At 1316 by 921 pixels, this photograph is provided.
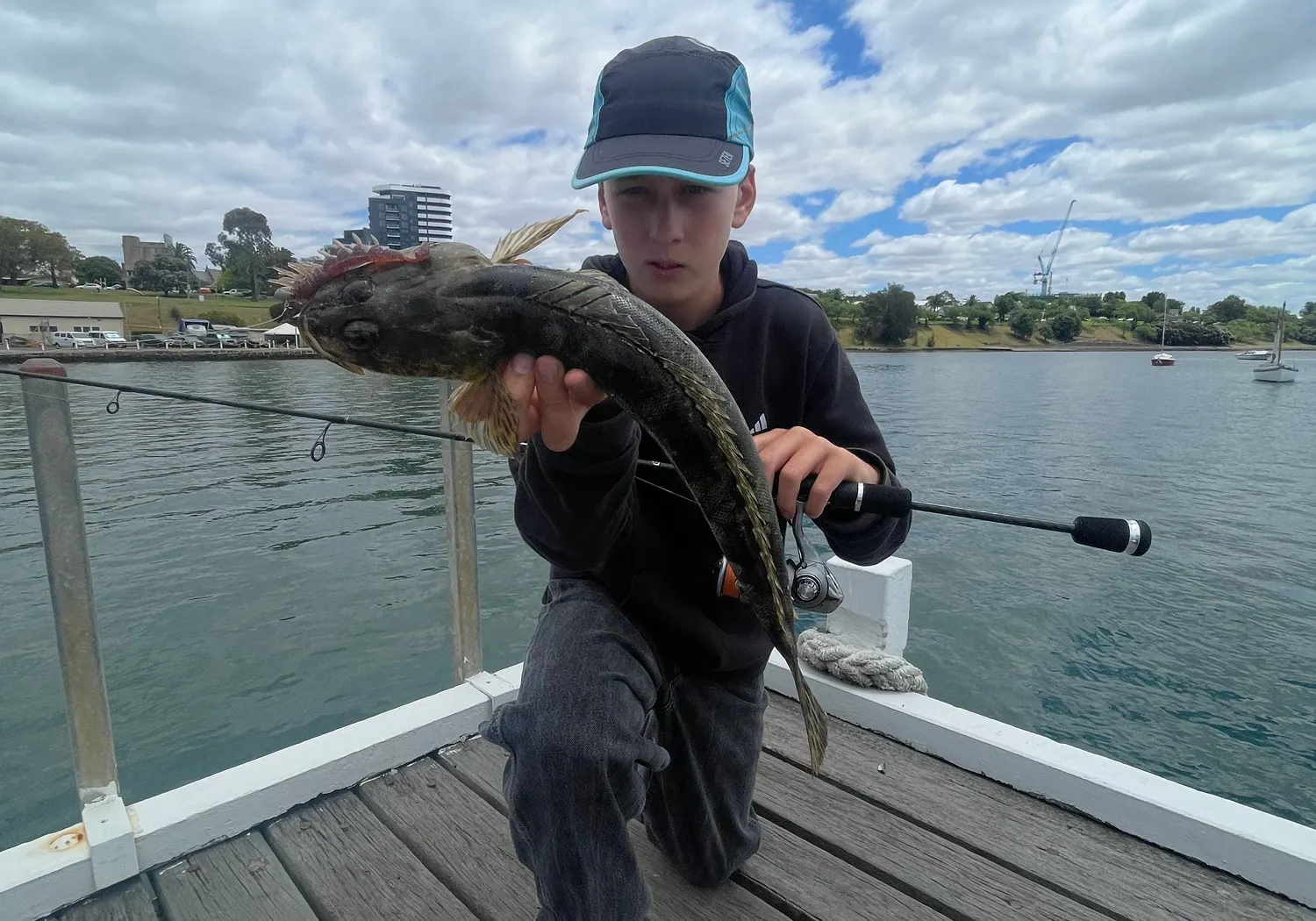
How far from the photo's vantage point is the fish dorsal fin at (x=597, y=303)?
180 cm

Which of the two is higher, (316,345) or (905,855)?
(316,345)

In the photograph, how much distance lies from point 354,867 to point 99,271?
153487 millimetres

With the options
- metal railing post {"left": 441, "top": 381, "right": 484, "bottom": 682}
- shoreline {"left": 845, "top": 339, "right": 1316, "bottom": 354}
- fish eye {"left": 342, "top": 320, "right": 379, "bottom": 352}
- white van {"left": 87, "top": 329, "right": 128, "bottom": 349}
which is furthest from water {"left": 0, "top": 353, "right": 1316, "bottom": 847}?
shoreline {"left": 845, "top": 339, "right": 1316, "bottom": 354}

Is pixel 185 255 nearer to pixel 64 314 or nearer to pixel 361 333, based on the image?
pixel 64 314

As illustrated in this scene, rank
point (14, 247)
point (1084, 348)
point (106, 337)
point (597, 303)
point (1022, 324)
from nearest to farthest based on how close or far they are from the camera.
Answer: point (597, 303) → point (106, 337) → point (14, 247) → point (1022, 324) → point (1084, 348)

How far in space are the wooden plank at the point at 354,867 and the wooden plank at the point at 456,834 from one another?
5 cm

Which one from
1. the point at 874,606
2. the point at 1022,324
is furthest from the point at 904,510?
the point at 1022,324

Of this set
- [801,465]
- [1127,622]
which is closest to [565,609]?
[801,465]

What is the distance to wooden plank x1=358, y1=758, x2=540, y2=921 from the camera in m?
2.55

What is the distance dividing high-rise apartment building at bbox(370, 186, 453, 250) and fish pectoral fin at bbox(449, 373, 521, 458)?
808 millimetres

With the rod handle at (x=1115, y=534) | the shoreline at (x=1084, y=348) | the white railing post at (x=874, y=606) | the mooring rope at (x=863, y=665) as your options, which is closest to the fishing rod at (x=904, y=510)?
the rod handle at (x=1115, y=534)

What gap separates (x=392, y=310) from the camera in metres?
1.90

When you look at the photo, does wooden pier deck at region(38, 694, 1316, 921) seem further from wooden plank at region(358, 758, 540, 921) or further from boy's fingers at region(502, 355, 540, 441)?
boy's fingers at region(502, 355, 540, 441)

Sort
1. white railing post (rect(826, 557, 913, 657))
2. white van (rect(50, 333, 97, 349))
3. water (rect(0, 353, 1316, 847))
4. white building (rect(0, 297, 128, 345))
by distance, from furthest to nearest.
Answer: white building (rect(0, 297, 128, 345))
white van (rect(50, 333, 97, 349))
water (rect(0, 353, 1316, 847))
white railing post (rect(826, 557, 913, 657))
